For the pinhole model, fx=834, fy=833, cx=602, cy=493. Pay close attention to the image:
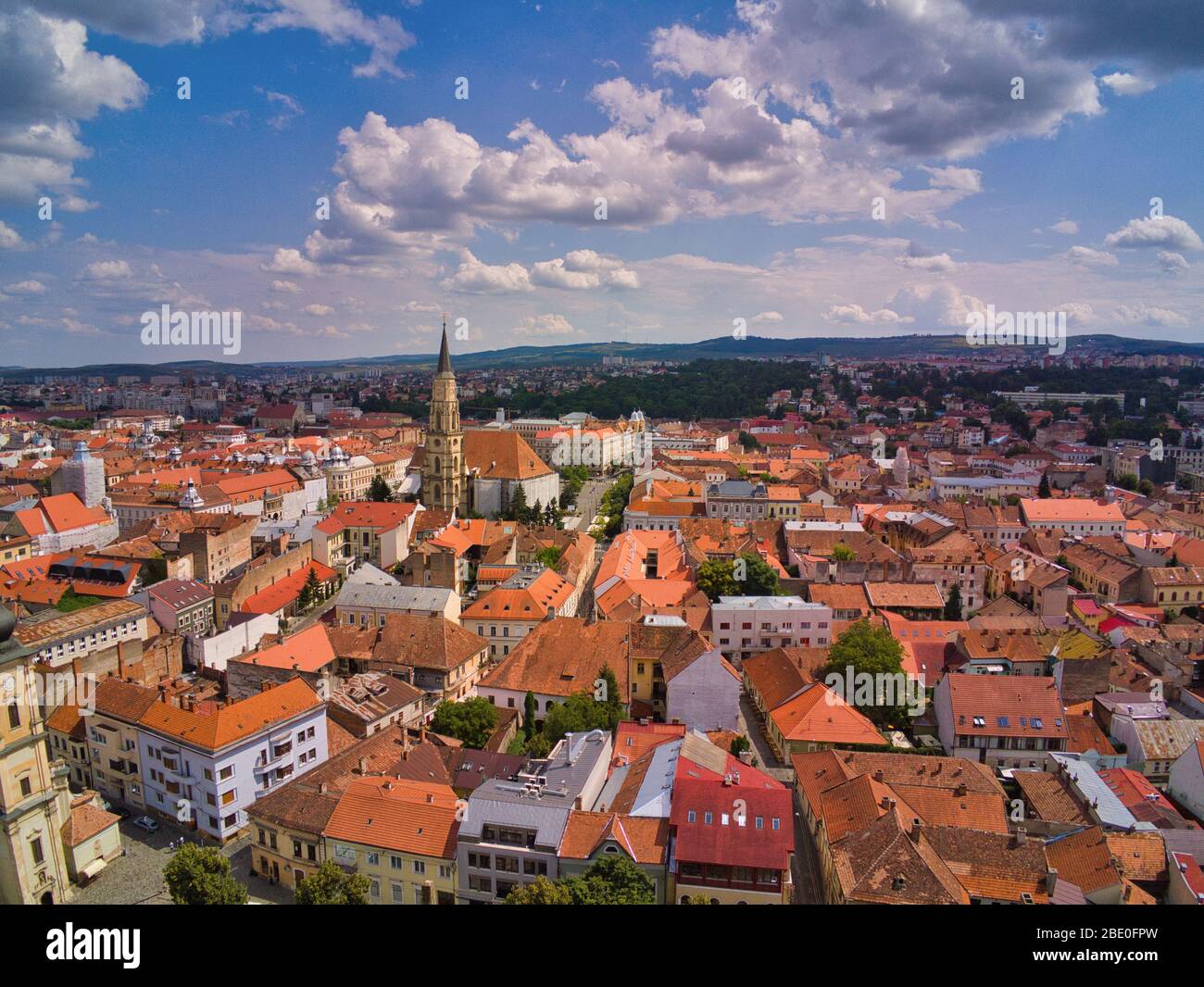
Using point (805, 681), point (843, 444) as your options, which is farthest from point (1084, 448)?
point (805, 681)

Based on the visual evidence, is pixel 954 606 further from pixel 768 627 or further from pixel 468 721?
pixel 468 721

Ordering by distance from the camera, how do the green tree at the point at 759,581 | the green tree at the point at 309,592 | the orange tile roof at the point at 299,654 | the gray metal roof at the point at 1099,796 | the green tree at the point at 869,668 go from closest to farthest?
1. the gray metal roof at the point at 1099,796
2. the green tree at the point at 869,668
3. the orange tile roof at the point at 299,654
4. the green tree at the point at 759,581
5. the green tree at the point at 309,592

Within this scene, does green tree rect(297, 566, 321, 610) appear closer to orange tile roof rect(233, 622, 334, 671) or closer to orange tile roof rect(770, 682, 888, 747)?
orange tile roof rect(233, 622, 334, 671)

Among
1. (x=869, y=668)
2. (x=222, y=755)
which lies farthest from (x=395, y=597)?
(x=869, y=668)

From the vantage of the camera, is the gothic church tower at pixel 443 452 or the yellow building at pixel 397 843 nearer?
the yellow building at pixel 397 843

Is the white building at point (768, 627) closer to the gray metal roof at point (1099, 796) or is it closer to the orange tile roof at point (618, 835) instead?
the gray metal roof at point (1099, 796)

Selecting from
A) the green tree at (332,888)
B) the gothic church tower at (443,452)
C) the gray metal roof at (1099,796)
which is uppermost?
the gothic church tower at (443,452)

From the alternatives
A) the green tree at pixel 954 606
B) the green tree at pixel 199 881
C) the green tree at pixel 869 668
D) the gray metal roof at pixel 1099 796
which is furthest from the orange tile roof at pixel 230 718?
the green tree at pixel 954 606
